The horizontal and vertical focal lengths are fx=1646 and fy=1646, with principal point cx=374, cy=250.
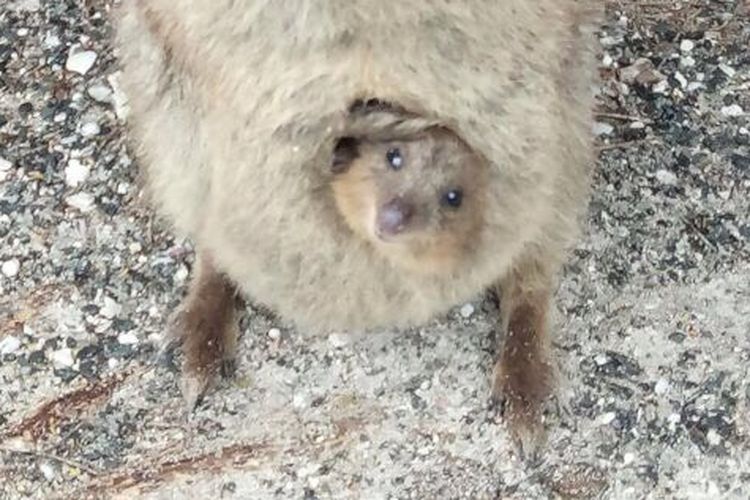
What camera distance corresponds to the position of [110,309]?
13.1ft

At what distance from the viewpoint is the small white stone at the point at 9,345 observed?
3.91 meters

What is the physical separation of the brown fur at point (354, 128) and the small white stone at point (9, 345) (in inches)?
21.3

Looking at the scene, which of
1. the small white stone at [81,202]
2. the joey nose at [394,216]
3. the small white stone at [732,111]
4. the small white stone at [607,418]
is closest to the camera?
the joey nose at [394,216]

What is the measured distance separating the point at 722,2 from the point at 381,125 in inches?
67.8

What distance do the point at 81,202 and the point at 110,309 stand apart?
327 mm

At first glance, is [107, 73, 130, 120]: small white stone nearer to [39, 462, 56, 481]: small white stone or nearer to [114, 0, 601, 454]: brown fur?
[114, 0, 601, 454]: brown fur

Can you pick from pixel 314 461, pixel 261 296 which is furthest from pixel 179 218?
pixel 314 461

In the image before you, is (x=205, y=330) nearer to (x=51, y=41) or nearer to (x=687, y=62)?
(x=51, y=41)

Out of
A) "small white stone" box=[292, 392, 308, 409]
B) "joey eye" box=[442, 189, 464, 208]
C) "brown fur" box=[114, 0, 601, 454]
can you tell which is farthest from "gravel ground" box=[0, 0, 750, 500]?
"joey eye" box=[442, 189, 464, 208]

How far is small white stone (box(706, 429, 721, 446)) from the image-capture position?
148 inches

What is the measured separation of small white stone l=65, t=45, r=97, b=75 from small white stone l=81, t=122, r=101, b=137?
6.9 inches

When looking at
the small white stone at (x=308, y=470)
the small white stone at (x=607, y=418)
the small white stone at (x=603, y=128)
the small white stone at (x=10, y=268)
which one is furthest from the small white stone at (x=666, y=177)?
the small white stone at (x=10, y=268)

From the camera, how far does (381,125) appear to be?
10.4 ft

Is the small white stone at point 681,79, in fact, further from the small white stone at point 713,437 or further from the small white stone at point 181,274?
the small white stone at point 181,274
